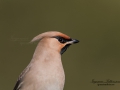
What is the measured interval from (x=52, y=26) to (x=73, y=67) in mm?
757

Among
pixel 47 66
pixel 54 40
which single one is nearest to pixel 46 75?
pixel 47 66

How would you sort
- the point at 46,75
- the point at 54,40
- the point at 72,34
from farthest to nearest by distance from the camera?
the point at 72,34 → the point at 54,40 → the point at 46,75

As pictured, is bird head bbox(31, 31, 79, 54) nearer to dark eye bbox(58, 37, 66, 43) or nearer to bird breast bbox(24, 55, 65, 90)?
dark eye bbox(58, 37, 66, 43)

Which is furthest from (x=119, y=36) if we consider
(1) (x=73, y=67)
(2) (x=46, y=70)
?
(2) (x=46, y=70)

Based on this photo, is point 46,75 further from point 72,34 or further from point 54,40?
point 72,34

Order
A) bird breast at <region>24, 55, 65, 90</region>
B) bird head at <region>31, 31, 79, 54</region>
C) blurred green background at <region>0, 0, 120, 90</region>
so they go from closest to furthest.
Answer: bird breast at <region>24, 55, 65, 90</region>, bird head at <region>31, 31, 79, 54</region>, blurred green background at <region>0, 0, 120, 90</region>

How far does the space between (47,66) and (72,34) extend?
8.68 ft

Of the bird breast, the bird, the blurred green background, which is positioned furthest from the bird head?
the blurred green background

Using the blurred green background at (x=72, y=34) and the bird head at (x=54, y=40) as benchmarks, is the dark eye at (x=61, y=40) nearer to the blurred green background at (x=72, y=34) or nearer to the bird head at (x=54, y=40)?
the bird head at (x=54, y=40)

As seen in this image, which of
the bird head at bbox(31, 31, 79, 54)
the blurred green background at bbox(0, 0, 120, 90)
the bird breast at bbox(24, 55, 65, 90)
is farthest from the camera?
the blurred green background at bbox(0, 0, 120, 90)

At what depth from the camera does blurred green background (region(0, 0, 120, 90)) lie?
7.32 metres

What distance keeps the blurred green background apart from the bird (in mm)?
1425

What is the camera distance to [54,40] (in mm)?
5520

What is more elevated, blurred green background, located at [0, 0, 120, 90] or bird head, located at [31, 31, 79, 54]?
bird head, located at [31, 31, 79, 54]
